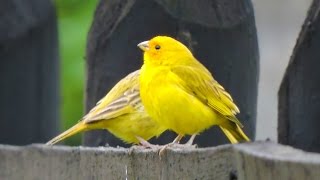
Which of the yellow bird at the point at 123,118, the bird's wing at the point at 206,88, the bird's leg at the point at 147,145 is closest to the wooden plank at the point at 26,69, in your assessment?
the yellow bird at the point at 123,118

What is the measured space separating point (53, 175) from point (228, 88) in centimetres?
88

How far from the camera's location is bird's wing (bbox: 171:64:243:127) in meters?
3.63

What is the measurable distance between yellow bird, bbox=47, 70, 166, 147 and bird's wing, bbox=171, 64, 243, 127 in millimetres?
189

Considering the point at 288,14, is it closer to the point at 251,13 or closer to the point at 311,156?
the point at 251,13

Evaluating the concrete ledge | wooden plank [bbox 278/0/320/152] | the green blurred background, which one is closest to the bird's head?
wooden plank [bbox 278/0/320/152]

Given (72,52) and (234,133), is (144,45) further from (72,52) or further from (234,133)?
(72,52)

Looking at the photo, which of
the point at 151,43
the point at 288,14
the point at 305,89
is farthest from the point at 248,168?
the point at 288,14

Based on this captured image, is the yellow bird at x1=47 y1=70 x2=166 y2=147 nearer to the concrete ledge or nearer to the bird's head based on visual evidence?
the bird's head

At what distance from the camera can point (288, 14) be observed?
11328 mm

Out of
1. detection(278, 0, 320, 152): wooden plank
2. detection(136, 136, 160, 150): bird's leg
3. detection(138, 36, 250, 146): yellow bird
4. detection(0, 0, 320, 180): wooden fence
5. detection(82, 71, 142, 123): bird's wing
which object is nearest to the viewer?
detection(0, 0, 320, 180): wooden fence

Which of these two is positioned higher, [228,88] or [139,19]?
[139,19]

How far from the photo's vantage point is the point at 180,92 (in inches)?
163

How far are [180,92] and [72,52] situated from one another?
1.98 meters

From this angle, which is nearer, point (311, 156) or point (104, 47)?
point (311, 156)
